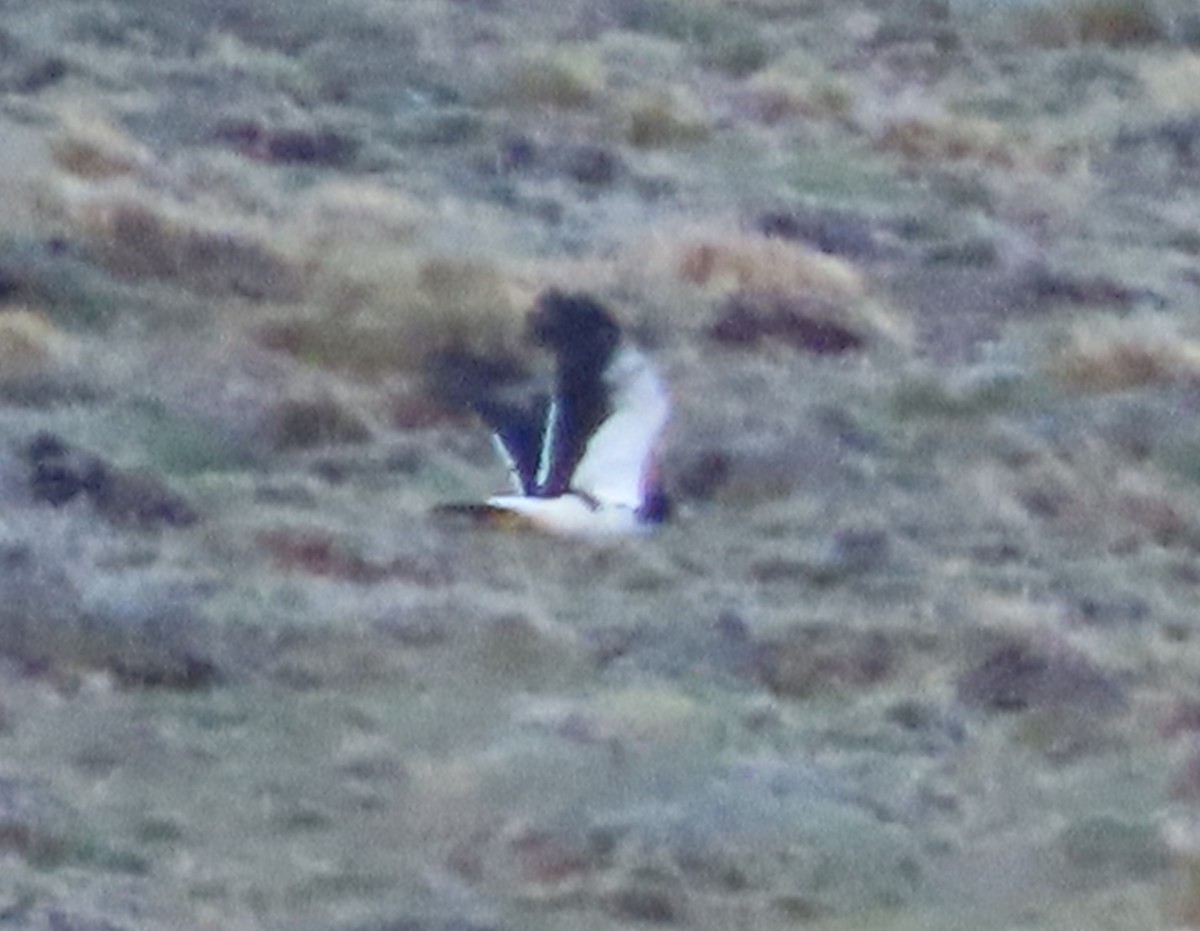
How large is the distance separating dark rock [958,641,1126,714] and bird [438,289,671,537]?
0.53 meters

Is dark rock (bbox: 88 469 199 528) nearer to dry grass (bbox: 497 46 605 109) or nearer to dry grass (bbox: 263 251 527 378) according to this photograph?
dry grass (bbox: 263 251 527 378)

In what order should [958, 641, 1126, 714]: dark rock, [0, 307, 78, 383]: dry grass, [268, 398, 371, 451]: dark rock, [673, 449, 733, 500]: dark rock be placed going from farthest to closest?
1. [0, 307, 78, 383]: dry grass
2. [268, 398, 371, 451]: dark rock
3. [673, 449, 733, 500]: dark rock
4. [958, 641, 1126, 714]: dark rock

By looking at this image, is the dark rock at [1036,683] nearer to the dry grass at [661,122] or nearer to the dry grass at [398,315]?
the dry grass at [398,315]

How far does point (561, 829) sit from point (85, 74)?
2.37 meters

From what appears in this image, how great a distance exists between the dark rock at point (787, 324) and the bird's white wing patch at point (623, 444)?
52 cm

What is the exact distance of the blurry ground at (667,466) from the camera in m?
2.36

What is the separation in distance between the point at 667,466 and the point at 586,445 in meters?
0.42

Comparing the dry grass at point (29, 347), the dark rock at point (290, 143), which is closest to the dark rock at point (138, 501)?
the dry grass at point (29, 347)

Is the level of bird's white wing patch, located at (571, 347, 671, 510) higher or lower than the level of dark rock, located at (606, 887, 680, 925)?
higher

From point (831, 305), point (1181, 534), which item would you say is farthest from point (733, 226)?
point (1181, 534)

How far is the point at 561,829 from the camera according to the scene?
7.80 feet

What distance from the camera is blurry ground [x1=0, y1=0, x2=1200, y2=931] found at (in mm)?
2363

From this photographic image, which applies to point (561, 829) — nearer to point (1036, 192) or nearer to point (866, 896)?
point (866, 896)

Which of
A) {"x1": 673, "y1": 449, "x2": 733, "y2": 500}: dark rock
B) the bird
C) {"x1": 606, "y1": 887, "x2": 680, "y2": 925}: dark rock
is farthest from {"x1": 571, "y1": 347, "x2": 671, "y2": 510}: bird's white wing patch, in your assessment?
{"x1": 606, "y1": 887, "x2": 680, "y2": 925}: dark rock
